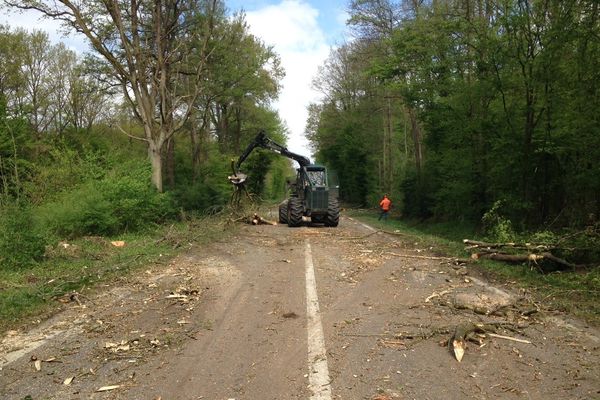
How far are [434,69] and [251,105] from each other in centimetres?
2272

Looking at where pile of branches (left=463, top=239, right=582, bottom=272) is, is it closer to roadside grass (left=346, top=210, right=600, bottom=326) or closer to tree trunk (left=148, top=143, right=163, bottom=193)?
roadside grass (left=346, top=210, right=600, bottom=326)

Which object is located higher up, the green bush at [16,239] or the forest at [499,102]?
the forest at [499,102]

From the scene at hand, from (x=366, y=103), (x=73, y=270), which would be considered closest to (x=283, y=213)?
(x=73, y=270)

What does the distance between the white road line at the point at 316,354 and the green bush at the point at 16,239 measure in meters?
6.85

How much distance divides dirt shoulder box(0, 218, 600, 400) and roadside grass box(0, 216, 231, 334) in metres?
0.51

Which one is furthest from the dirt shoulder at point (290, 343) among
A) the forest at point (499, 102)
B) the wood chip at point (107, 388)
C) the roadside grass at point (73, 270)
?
the forest at point (499, 102)

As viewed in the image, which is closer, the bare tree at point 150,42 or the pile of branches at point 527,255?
the pile of branches at point 527,255

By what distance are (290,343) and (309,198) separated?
16.3 metres

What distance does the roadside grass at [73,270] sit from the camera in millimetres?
7504

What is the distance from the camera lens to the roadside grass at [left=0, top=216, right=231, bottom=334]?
7504 mm

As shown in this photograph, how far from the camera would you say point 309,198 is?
22000mm

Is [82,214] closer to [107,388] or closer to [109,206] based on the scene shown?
[109,206]

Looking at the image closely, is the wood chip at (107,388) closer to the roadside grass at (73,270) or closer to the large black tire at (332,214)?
the roadside grass at (73,270)

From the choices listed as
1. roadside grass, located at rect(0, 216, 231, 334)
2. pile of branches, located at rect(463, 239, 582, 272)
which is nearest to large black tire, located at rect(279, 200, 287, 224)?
roadside grass, located at rect(0, 216, 231, 334)
